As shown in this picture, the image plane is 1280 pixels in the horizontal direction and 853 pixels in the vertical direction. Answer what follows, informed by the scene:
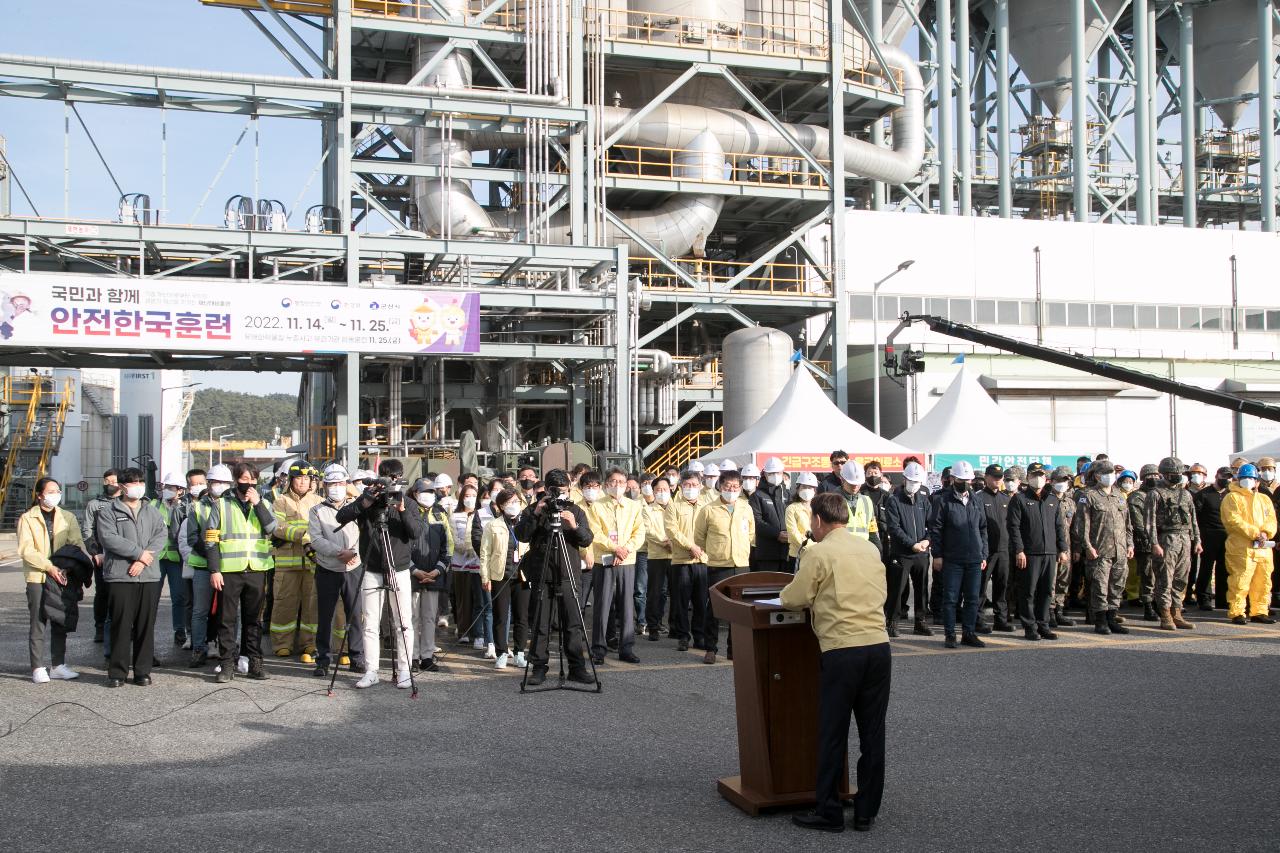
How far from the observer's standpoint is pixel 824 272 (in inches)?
1446

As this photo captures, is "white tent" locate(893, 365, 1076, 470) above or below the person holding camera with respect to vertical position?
above

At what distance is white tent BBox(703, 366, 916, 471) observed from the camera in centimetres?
1878

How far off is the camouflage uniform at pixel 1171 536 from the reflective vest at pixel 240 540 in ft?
34.7

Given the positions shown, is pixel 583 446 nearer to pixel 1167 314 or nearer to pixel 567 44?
pixel 567 44

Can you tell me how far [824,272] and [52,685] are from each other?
98.8 feet

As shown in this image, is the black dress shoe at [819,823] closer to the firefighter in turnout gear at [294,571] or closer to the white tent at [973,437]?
the firefighter in turnout gear at [294,571]

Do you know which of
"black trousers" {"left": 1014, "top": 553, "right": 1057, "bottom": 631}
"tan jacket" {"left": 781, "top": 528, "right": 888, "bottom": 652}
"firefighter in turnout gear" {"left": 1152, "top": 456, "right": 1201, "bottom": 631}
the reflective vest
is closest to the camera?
"tan jacket" {"left": 781, "top": 528, "right": 888, "bottom": 652}

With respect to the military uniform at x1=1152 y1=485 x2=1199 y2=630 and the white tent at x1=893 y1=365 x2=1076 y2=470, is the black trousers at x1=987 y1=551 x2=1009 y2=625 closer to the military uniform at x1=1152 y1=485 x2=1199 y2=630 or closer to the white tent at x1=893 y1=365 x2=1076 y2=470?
the military uniform at x1=1152 y1=485 x2=1199 y2=630

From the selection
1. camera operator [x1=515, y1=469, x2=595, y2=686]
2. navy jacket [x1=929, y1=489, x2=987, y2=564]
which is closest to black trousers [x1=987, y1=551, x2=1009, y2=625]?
navy jacket [x1=929, y1=489, x2=987, y2=564]

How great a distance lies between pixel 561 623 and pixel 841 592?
4527 millimetres

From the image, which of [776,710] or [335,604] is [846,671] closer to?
[776,710]

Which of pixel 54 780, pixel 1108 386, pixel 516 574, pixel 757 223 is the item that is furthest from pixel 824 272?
pixel 54 780

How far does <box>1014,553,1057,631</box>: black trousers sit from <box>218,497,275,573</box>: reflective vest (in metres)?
8.31

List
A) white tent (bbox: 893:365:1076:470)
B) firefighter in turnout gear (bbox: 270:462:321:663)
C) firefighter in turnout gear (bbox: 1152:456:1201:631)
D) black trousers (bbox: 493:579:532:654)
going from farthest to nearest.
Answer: white tent (bbox: 893:365:1076:470), firefighter in turnout gear (bbox: 1152:456:1201:631), firefighter in turnout gear (bbox: 270:462:321:663), black trousers (bbox: 493:579:532:654)
